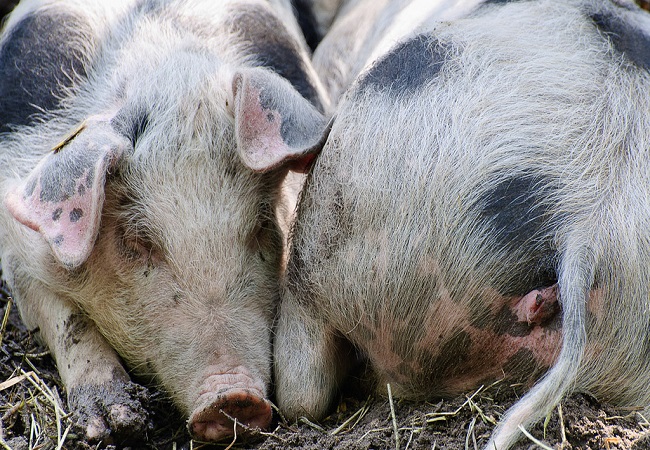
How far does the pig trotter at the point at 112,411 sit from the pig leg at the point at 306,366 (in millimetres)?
480

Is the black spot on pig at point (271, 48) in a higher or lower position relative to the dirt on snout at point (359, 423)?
higher

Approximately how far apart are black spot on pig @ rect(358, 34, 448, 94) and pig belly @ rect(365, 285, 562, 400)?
0.79 metres

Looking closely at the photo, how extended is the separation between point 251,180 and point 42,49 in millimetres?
1111

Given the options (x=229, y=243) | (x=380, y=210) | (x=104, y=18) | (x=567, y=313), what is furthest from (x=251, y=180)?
(x=567, y=313)

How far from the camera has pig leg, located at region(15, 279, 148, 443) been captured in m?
2.88

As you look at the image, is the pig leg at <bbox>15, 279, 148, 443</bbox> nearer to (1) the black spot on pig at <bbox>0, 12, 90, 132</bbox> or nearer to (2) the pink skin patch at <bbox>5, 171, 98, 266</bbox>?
(2) the pink skin patch at <bbox>5, 171, 98, 266</bbox>

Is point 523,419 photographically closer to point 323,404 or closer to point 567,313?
point 567,313

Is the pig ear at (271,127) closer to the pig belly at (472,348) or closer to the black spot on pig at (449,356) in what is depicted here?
the pig belly at (472,348)

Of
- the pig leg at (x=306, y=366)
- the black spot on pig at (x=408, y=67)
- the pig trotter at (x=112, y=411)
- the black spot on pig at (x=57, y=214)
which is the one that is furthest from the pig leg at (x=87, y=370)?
the black spot on pig at (x=408, y=67)

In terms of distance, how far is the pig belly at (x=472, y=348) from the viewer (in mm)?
2531

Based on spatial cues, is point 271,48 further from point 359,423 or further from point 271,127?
point 359,423

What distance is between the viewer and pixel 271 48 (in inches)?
148

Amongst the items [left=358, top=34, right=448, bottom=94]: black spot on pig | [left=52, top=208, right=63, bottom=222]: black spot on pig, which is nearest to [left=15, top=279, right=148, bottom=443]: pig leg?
[left=52, top=208, right=63, bottom=222]: black spot on pig

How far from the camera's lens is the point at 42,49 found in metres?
3.54
